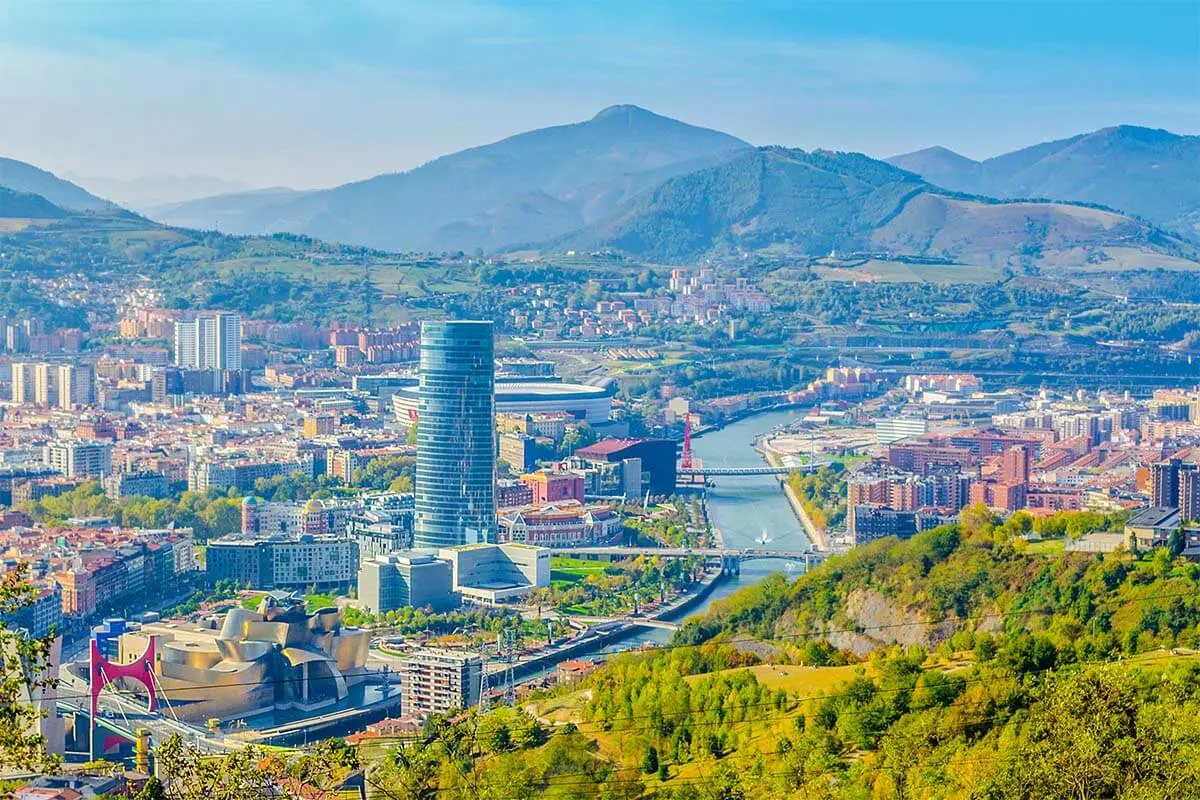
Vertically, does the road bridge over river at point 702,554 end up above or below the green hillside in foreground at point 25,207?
below

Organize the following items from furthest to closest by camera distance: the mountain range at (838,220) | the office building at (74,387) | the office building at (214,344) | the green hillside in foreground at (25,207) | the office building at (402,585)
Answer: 1. the mountain range at (838,220)
2. the green hillside in foreground at (25,207)
3. the office building at (214,344)
4. the office building at (74,387)
5. the office building at (402,585)

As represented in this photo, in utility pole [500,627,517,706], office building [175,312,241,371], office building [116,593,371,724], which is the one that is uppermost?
office building [175,312,241,371]

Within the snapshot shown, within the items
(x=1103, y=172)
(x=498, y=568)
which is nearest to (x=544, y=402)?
(x=498, y=568)

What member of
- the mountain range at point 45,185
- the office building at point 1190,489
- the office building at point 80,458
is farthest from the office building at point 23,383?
the mountain range at point 45,185

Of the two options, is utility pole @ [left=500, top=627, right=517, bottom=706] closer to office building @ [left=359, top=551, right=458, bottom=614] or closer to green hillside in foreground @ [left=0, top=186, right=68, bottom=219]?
office building @ [left=359, top=551, right=458, bottom=614]

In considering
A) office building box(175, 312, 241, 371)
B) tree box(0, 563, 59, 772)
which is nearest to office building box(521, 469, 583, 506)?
office building box(175, 312, 241, 371)

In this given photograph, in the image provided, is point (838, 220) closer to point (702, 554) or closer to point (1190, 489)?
point (702, 554)

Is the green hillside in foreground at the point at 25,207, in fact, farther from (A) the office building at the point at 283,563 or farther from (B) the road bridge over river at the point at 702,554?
(A) the office building at the point at 283,563
